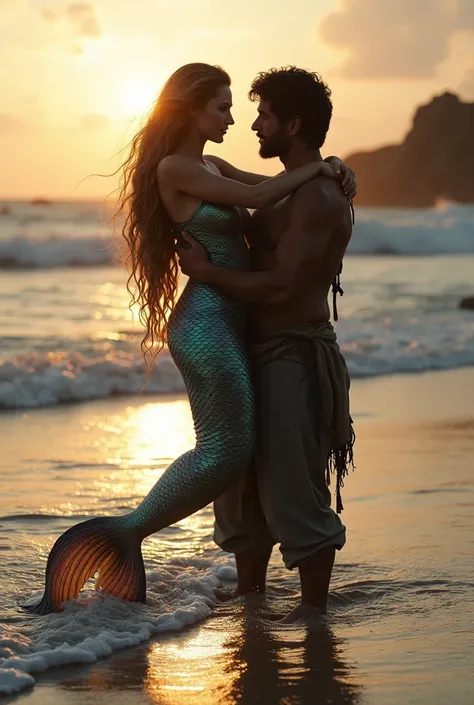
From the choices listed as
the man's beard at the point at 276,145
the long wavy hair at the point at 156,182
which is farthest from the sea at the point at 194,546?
the man's beard at the point at 276,145

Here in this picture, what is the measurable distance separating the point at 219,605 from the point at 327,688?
3.98ft

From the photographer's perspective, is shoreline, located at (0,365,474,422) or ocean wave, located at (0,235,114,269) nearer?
shoreline, located at (0,365,474,422)

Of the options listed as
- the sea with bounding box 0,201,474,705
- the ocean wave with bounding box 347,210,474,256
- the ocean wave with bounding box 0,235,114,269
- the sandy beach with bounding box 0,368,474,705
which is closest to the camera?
the sandy beach with bounding box 0,368,474,705

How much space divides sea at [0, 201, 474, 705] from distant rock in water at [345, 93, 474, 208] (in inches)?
3231

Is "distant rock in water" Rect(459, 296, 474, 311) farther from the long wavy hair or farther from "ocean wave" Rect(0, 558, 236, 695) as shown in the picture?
the long wavy hair

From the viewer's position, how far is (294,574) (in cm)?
587

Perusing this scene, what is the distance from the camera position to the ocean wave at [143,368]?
1080 centimetres

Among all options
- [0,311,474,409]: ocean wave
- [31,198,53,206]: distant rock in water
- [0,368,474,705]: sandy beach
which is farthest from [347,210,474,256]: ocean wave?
[31,198,53,206]: distant rock in water

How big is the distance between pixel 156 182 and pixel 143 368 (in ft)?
22.9

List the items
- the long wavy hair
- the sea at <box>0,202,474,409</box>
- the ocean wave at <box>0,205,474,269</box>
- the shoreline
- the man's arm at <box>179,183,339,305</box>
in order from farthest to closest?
1. the ocean wave at <box>0,205,474,269</box>
2. the sea at <box>0,202,474,409</box>
3. the shoreline
4. the long wavy hair
5. the man's arm at <box>179,183,339,305</box>

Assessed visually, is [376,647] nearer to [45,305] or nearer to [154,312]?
[154,312]

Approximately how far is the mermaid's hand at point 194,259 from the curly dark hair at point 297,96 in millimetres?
566

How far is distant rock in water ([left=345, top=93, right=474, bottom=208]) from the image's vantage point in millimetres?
95500

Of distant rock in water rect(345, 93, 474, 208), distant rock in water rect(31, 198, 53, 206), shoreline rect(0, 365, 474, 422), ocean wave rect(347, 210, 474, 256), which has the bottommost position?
shoreline rect(0, 365, 474, 422)
